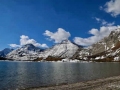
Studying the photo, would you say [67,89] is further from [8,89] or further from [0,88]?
[0,88]

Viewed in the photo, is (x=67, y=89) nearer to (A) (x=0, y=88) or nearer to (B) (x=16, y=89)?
(B) (x=16, y=89)

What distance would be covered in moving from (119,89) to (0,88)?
33077mm

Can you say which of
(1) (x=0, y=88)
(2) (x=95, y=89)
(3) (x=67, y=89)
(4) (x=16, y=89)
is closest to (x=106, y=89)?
(2) (x=95, y=89)

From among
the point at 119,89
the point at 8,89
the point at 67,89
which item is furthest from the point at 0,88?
the point at 119,89

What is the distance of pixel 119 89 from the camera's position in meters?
33.1

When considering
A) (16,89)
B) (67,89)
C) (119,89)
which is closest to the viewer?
(119,89)

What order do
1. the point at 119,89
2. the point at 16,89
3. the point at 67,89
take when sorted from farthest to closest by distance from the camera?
the point at 16,89
the point at 67,89
the point at 119,89

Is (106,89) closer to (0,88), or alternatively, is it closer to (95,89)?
(95,89)

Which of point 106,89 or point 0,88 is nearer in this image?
point 106,89

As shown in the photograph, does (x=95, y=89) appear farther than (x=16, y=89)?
No

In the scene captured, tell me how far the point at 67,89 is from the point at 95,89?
22.5ft

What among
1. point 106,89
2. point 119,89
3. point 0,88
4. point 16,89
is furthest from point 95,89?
point 0,88

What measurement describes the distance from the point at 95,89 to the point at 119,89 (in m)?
Answer: 5.00

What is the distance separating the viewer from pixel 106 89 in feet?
113
